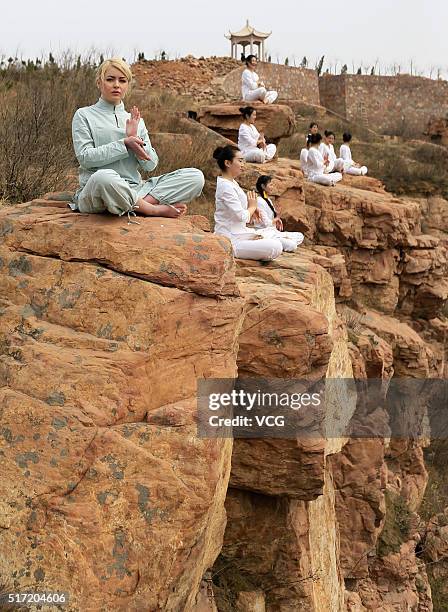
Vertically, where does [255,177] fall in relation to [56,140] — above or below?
below

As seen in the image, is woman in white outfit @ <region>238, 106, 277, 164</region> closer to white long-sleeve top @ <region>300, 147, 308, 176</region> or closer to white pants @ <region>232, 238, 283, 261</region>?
white long-sleeve top @ <region>300, 147, 308, 176</region>

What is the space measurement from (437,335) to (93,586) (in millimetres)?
13765

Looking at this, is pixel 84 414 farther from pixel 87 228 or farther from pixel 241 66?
pixel 241 66

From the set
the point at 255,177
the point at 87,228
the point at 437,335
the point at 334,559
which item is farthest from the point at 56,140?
the point at 437,335

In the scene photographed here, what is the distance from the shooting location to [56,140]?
9414 mm

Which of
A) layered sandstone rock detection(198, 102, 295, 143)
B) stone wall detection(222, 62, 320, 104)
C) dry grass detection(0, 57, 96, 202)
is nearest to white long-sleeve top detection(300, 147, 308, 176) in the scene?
layered sandstone rock detection(198, 102, 295, 143)

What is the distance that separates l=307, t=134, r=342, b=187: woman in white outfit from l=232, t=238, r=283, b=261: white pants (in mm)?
7628

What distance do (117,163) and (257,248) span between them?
8.07 feet

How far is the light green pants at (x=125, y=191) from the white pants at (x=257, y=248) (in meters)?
2.03

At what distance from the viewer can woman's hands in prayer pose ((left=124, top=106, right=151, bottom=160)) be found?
158 inches

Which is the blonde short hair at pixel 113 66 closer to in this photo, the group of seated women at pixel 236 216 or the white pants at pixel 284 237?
the group of seated women at pixel 236 216

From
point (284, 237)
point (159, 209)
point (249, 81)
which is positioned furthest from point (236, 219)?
point (249, 81)

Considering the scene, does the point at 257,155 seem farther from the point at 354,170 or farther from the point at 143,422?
the point at 143,422

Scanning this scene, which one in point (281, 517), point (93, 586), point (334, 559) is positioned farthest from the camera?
point (334, 559)
